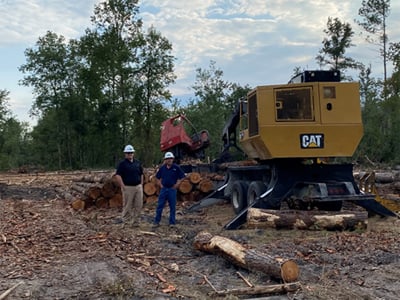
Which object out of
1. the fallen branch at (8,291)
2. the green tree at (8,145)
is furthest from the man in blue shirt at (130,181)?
the green tree at (8,145)

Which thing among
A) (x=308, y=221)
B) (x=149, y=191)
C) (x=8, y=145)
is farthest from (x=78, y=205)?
(x=8, y=145)

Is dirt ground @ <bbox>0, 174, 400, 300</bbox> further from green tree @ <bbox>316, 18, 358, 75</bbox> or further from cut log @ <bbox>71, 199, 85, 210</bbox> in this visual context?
green tree @ <bbox>316, 18, 358, 75</bbox>

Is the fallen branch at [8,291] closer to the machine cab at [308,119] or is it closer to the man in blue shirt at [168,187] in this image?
the man in blue shirt at [168,187]

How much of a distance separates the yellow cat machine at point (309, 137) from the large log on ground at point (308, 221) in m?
0.64

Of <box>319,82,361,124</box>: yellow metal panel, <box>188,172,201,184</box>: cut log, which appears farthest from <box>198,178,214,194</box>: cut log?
<box>319,82,361,124</box>: yellow metal panel

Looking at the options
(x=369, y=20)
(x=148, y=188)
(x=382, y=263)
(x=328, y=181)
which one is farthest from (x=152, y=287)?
(x=369, y=20)

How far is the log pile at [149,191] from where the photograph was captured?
15.2 m

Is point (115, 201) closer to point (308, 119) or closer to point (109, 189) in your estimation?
point (109, 189)

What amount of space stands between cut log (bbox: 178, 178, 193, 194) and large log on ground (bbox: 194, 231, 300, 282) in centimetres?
717

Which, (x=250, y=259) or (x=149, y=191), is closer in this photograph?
(x=250, y=259)

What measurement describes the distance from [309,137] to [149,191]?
19.6ft

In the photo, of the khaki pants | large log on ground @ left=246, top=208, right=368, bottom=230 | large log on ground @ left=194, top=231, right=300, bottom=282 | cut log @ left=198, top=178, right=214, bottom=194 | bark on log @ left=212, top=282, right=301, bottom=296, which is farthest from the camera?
cut log @ left=198, top=178, right=214, bottom=194

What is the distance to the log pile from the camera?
50.0 ft

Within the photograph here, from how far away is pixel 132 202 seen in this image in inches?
493
